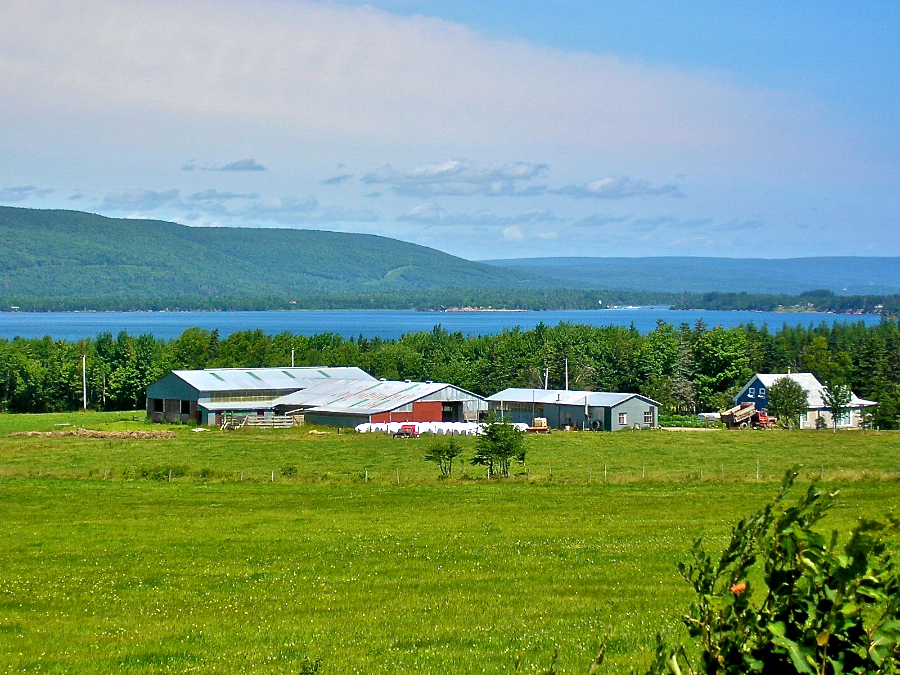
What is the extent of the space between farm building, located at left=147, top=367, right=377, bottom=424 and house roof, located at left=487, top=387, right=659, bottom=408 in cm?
1656

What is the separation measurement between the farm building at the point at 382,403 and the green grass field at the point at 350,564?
25174mm

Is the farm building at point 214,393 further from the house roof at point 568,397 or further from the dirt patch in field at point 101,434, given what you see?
the house roof at point 568,397

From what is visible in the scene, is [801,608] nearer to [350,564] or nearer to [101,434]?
[350,564]

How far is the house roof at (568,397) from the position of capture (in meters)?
66.6

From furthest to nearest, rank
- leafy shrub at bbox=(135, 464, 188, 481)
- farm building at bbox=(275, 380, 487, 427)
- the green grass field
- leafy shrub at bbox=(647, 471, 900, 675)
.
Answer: farm building at bbox=(275, 380, 487, 427) → leafy shrub at bbox=(135, 464, 188, 481) → the green grass field → leafy shrub at bbox=(647, 471, 900, 675)

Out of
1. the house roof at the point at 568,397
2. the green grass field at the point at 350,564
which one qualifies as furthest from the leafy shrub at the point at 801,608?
the house roof at the point at 568,397

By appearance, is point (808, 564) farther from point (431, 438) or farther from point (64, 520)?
point (431, 438)

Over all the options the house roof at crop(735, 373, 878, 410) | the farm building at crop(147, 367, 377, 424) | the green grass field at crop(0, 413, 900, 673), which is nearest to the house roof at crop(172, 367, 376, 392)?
the farm building at crop(147, 367, 377, 424)

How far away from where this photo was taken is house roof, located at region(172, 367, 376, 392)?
71.2 metres

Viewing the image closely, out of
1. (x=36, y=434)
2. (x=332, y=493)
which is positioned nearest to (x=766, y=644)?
(x=332, y=493)

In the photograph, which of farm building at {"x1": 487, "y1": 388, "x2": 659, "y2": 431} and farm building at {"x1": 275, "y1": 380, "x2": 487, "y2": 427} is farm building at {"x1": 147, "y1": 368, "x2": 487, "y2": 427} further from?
farm building at {"x1": 487, "y1": 388, "x2": 659, "y2": 431}

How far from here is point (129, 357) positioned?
90.8 metres

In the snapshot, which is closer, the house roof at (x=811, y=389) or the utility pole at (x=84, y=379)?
the house roof at (x=811, y=389)

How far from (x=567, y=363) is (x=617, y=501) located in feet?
203
